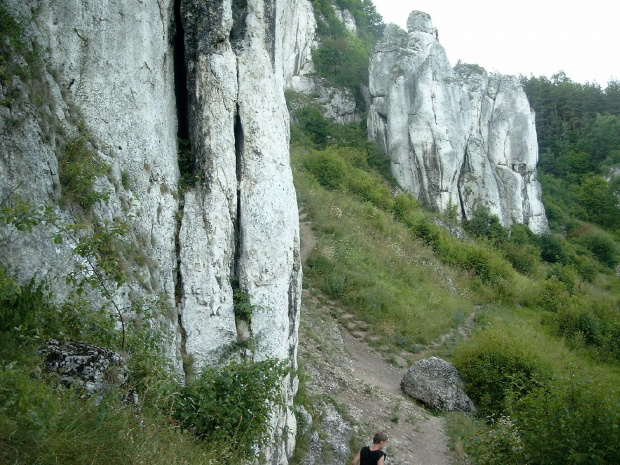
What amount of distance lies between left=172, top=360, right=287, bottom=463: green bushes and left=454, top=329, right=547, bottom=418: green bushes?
8.62m

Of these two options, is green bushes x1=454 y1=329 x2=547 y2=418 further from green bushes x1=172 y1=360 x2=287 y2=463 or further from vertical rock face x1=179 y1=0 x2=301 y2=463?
green bushes x1=172 y1=360 x2=287 y2=463

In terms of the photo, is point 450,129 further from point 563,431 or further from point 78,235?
point 78,235

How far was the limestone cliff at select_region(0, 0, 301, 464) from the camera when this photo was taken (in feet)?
18.7

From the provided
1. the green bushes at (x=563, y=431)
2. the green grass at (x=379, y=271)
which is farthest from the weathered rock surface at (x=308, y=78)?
the green bushes at (x=563, y=431)

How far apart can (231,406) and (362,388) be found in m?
7.41

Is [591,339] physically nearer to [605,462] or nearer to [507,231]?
[507,231]

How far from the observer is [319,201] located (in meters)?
22.1

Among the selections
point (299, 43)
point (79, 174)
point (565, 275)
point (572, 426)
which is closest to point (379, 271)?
point (565, 275)

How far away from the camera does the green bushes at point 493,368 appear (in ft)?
42.8

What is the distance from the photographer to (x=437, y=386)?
1316 cm

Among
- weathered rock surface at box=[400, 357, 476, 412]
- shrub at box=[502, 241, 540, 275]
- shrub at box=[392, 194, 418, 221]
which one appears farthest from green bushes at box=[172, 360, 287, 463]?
shrub at box=[502, 241, 540, 275]

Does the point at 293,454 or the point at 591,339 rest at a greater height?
the point at 293,454

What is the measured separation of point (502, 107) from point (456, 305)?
2135cm

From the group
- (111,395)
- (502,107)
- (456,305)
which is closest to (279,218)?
(111,395)
